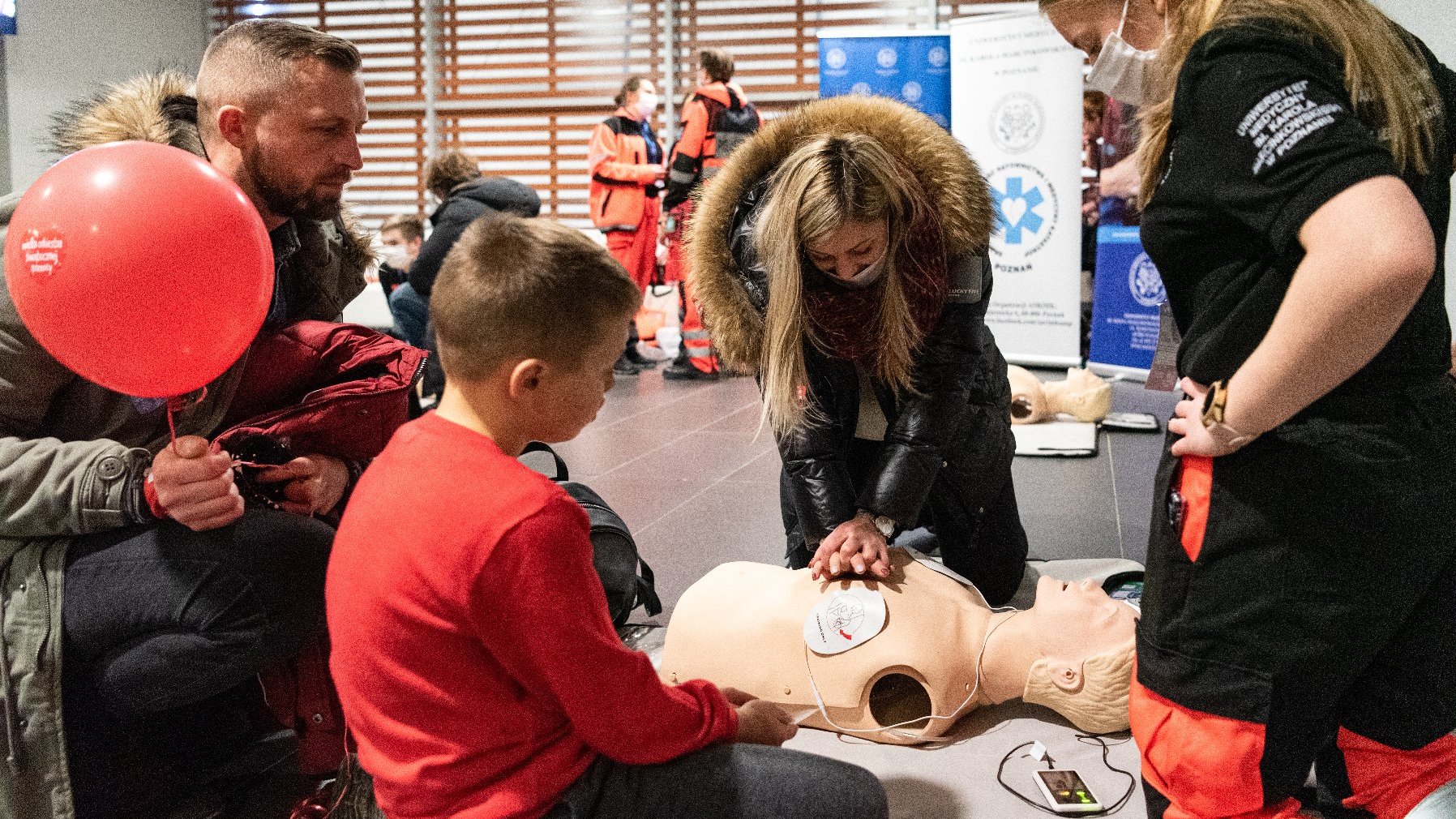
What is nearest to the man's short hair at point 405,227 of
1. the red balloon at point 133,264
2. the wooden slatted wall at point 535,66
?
the wooden slatted wall at point 535,66

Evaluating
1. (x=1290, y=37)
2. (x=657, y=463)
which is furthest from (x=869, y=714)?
(x=657, y=463)

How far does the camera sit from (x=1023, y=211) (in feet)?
22.1

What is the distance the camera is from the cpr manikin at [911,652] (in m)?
2.06

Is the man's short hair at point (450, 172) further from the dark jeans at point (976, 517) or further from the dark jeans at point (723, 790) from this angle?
the dark jeans at point (723, 790)

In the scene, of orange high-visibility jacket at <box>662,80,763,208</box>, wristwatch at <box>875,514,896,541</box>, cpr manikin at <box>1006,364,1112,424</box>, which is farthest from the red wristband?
orange high-visibility jacket at <box>662,80,763,208</box>

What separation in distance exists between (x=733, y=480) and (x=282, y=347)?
255 cm

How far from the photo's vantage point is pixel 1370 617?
1301mm

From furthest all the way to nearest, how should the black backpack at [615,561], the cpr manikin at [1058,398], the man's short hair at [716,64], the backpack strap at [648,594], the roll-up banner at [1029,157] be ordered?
the man's short hair at [716,64] < the roll-up banner at [1029,157] < the cpr manikin at [1058,398] < the backpack strap at [648,594] < the black backpack at [615,561]

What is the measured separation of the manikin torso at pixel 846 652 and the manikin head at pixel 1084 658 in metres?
0.12

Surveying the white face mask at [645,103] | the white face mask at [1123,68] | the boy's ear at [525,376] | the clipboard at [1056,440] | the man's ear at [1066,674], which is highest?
the white face mask at [645,103]

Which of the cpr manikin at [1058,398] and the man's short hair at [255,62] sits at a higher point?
the man's short hair at [255,62]

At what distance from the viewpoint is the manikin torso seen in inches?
81.1

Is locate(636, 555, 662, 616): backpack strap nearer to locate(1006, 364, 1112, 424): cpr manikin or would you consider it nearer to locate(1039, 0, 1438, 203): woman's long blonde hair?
locate(1039, 0, 1438, 203): woman's long blonde hair

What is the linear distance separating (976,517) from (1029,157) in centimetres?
448
